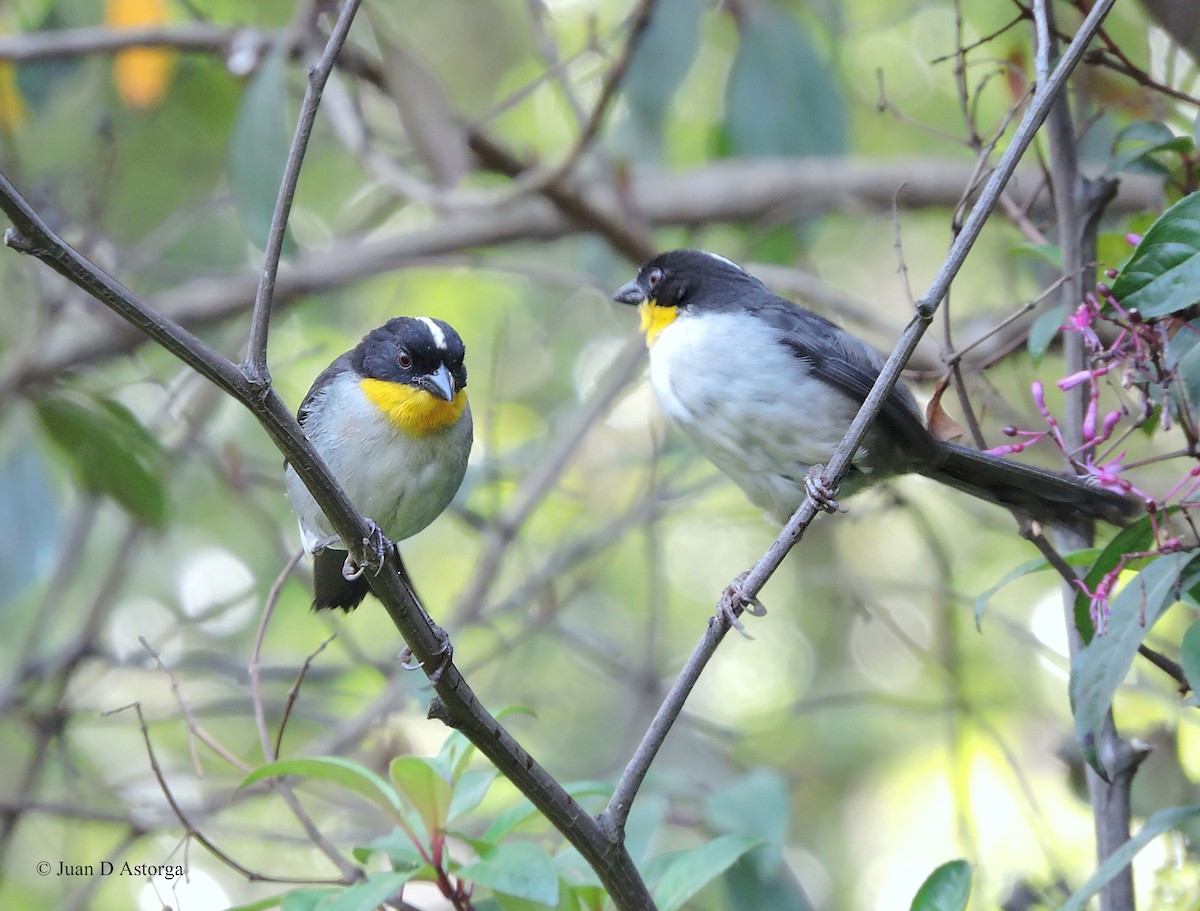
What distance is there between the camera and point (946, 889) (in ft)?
7.86

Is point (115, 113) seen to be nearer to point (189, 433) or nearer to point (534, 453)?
point (189, 433)

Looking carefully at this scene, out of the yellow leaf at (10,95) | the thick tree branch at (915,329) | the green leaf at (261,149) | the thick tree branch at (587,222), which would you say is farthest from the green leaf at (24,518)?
the thick tree branch at (915,329)

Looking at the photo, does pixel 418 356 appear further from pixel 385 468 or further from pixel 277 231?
pixel 277 231

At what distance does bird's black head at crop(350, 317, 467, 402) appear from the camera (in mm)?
3719

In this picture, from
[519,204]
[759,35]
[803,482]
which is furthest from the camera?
[519,204]

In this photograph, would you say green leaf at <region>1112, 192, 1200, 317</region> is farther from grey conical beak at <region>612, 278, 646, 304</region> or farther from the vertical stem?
grey conical beak at <region>612, 278, 646, 304</region>

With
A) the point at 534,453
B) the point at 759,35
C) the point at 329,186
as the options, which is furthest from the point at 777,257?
the point at 329,186

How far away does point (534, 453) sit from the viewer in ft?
19.9

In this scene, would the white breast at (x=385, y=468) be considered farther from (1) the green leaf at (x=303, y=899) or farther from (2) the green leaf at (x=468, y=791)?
(1) the green leaf at (x=303, y=899)

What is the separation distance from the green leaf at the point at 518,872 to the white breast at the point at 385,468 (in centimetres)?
149

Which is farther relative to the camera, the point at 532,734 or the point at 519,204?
the point at 532,734

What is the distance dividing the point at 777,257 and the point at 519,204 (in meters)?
1.34

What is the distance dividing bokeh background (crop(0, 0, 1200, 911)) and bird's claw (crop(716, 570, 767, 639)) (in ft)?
2.37

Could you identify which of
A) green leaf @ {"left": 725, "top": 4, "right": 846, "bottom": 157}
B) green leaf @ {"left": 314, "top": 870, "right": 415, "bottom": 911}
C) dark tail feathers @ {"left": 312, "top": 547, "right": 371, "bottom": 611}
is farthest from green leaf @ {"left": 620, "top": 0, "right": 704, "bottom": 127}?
green leaf @ {"left": 314, "top": 870, "right": 415, "bottom": 911}
